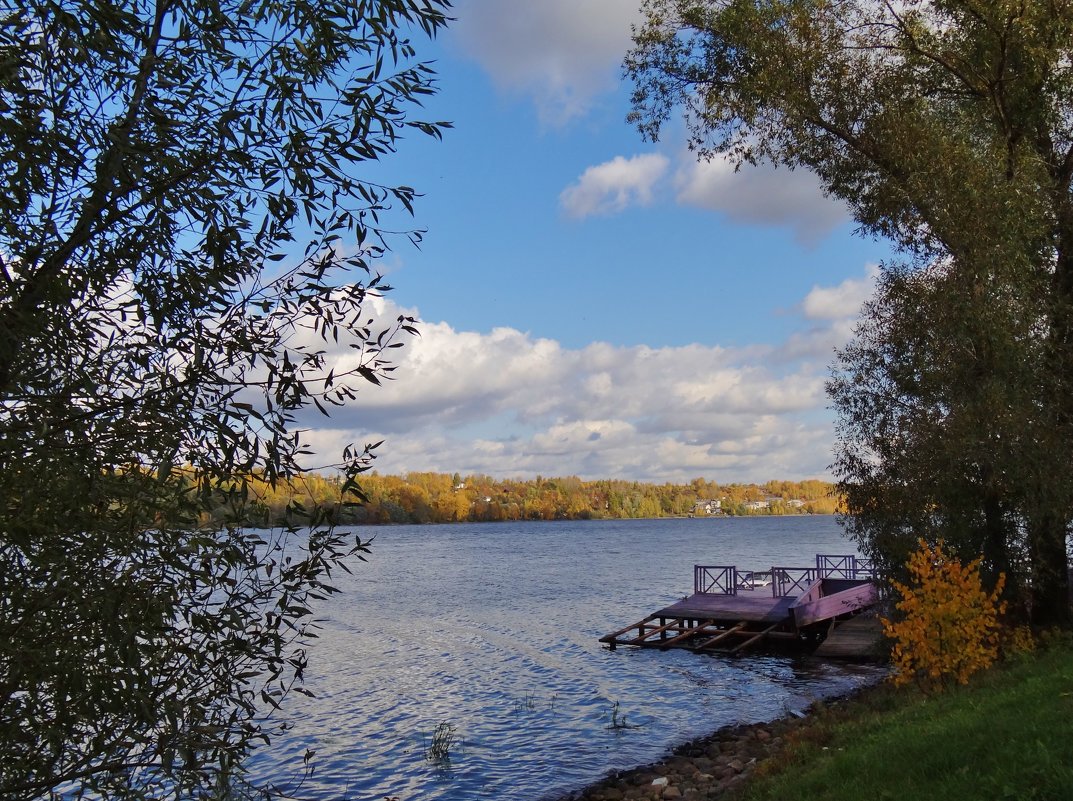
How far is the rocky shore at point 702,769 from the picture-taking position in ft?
45.3

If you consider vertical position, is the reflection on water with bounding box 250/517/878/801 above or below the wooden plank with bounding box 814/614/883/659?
below

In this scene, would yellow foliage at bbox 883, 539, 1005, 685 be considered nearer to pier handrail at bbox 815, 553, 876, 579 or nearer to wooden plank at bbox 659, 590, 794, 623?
pier handrail at bbox 815, 553, 876, 579

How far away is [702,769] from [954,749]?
765 centimetres

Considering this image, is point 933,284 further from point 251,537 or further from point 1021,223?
point 251,537

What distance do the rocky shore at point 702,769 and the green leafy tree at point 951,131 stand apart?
6.21 m

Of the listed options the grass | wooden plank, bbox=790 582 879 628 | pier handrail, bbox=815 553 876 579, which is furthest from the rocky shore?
pier handrail, bbox=815 553 876 579

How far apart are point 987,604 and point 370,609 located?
36.8 m

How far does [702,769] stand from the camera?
50.5ft

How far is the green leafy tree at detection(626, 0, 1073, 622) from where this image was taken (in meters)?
15.8

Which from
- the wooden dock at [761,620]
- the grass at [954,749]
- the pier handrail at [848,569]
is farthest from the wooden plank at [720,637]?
the grass at [954,749]

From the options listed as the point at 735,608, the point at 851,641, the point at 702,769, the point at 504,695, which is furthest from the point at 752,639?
the point at 702,769

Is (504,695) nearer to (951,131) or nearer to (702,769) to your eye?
(702,769)

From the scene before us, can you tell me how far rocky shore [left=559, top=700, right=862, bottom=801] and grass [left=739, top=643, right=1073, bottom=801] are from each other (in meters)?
1.34

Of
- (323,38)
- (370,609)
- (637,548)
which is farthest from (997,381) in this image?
(637,548)
